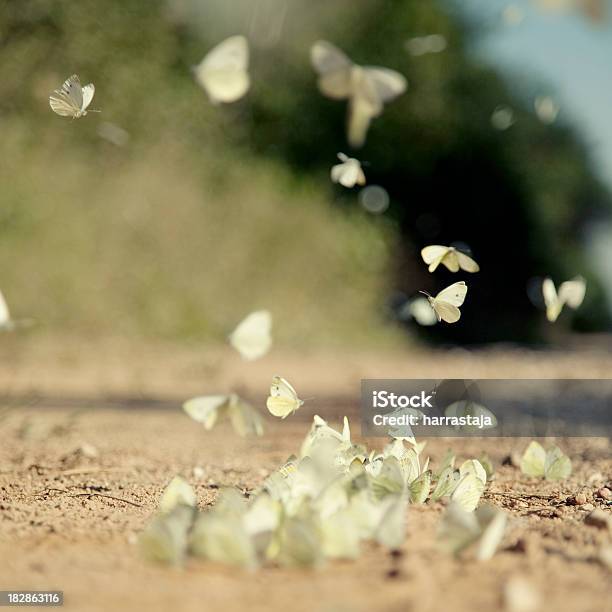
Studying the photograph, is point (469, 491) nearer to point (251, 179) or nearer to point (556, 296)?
point (556, 296)

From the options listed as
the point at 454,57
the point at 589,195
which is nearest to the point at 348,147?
the point at 454,57

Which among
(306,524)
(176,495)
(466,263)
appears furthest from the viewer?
(466,263)

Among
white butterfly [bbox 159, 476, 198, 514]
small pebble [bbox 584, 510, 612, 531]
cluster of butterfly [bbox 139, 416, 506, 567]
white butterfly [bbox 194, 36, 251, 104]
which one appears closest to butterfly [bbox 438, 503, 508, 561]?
cluster of butterfly [bbox 139, 416, 506, 567]

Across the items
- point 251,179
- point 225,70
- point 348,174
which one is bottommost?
point 348,174

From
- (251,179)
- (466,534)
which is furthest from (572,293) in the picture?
(251,179)

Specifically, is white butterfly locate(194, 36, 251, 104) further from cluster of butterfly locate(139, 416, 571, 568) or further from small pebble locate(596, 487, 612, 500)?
small pebble locate(596, 487, 612, 500)

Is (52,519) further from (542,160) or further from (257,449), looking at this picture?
(542,160)

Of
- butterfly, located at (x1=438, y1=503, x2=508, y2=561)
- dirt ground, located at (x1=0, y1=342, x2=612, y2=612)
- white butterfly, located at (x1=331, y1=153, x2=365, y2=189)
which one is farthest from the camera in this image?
white butterfly, located at (x1=331, y1=153, x2=365, y2=189)

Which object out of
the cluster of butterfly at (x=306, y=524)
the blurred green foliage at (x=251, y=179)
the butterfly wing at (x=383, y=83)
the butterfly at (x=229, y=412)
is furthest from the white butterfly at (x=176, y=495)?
the blurred green foliage at (x=251, y=179)
